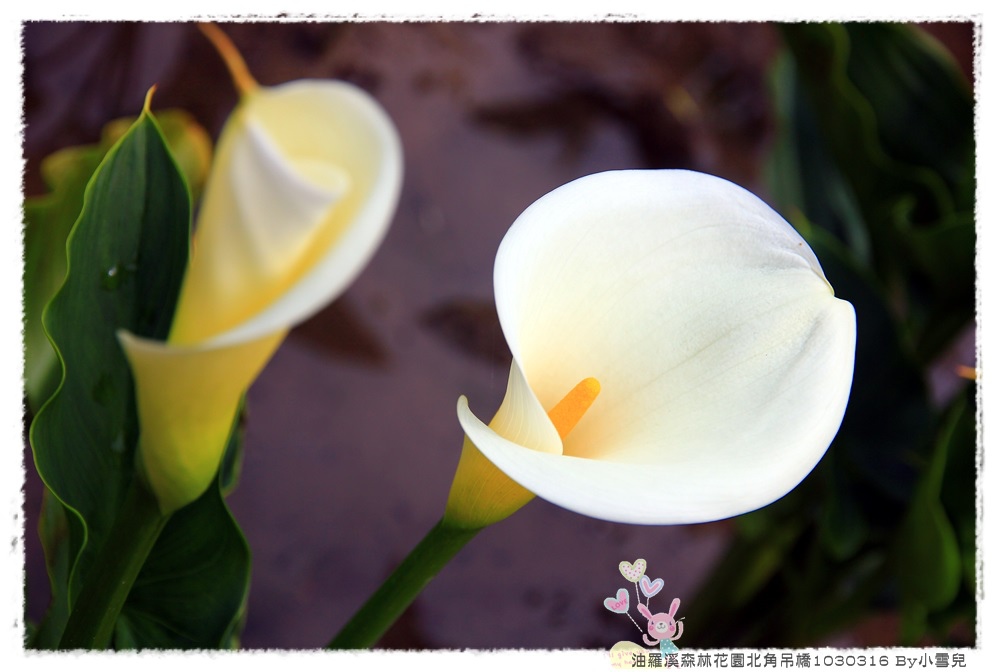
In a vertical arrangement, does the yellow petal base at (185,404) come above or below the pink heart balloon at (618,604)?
above

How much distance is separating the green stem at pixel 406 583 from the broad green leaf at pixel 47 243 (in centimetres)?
22

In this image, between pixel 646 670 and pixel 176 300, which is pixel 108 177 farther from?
pixel 646 670

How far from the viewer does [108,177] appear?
380mm

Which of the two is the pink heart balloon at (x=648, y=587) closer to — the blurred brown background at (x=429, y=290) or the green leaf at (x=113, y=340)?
the blurred brown background at (x=429, y=290)

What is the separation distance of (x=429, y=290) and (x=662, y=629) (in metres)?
0.44

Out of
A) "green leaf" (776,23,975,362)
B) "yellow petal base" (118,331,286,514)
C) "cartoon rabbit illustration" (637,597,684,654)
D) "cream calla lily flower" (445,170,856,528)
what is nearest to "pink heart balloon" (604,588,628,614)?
"cartoon rabbit illustration" (637,597,684,654)

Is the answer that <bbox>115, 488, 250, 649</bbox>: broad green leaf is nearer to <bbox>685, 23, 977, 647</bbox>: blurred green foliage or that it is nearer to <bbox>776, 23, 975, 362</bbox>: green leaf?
<bbox>685, 23, 977, 647</bbox>: blurred green foliage

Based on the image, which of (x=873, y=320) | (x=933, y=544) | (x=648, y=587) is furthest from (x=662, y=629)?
(x=873, y=320)

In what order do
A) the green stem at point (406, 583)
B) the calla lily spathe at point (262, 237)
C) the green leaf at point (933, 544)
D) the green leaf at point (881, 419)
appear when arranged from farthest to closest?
the green leaf at point (881, 419) < the green leaf at point (933, 544) < the green stem at point (406, 583) < the calla lily spathe at point (262, 237)

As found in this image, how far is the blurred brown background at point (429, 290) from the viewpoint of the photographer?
0.57 metres

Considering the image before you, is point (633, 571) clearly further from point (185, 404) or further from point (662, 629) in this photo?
point (185, 404)

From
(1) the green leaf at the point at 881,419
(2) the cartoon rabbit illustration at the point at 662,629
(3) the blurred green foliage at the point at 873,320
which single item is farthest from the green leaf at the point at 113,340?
(1) the green leaf at the point at 881,419

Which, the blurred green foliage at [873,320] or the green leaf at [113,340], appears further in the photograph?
the blurred green foliage at [873,320]

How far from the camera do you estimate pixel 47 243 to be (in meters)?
0.47
